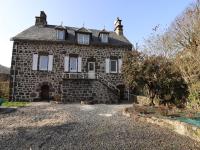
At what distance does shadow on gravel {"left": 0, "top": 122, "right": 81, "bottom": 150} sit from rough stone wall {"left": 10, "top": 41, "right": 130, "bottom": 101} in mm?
10679

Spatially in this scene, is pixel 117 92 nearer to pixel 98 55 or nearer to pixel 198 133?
pixel 98 55

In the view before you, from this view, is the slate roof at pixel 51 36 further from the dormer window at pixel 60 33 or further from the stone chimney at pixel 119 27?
A: the stone chimney at pixel 119 27

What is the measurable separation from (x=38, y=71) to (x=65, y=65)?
2.52 metres

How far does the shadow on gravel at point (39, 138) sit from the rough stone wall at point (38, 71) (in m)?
10.7

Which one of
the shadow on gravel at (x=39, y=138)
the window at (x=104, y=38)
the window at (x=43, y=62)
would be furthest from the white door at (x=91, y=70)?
the shadow on gravel at (x=39, y=138)

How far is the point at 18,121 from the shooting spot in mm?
8453

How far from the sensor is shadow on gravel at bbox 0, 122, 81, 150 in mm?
5312

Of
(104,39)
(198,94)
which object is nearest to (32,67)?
(104,39)

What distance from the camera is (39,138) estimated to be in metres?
6.00

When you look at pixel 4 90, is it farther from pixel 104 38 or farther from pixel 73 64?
pixel 104 38

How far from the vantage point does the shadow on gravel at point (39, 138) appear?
17.4 feet

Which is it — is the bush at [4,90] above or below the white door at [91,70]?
below

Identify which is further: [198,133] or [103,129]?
[103,129]

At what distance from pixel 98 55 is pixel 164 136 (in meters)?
13.5
